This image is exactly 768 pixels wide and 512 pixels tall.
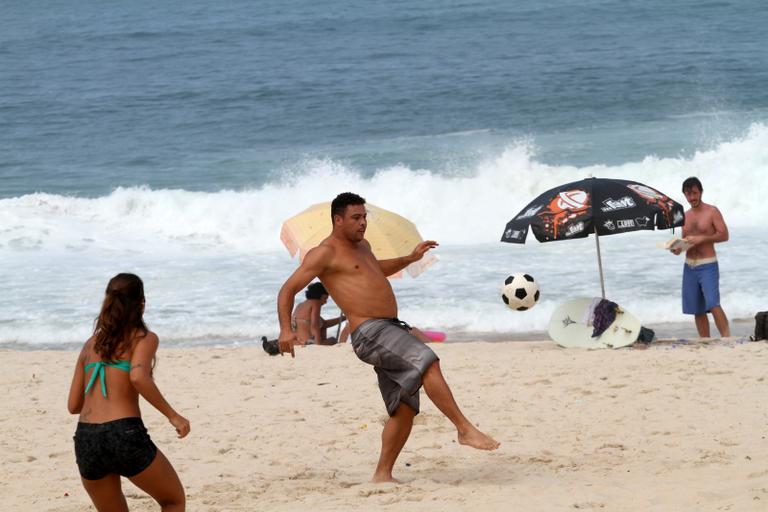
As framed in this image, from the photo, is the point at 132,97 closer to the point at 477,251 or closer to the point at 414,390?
the point at 477,251

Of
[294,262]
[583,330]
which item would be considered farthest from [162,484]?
[294,262]

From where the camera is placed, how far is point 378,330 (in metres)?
5.92

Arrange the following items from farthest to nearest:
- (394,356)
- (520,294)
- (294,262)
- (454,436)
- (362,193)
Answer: (362,193)
(294,262)
(520,294)
(454,436)
(394,356)

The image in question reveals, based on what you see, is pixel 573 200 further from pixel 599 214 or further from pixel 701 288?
pixel 701 288

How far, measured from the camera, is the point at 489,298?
1325cm

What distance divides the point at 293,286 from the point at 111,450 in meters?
1.37

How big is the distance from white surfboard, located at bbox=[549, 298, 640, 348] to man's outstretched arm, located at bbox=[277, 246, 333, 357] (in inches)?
165

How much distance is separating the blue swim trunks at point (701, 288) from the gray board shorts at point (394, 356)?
16.2 ft

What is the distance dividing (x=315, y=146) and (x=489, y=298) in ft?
39.9

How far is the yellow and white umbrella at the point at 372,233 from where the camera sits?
973 centimetres

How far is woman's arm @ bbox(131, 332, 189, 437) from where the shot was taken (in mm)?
4691

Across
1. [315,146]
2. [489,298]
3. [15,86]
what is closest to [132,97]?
[15,86]

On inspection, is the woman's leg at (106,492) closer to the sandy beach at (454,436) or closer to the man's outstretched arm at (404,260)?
the sandy beach at (454,436)

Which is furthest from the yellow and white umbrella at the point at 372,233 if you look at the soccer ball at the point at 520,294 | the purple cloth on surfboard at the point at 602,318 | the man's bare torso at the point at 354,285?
the man's bare torso at the point at 354,285
